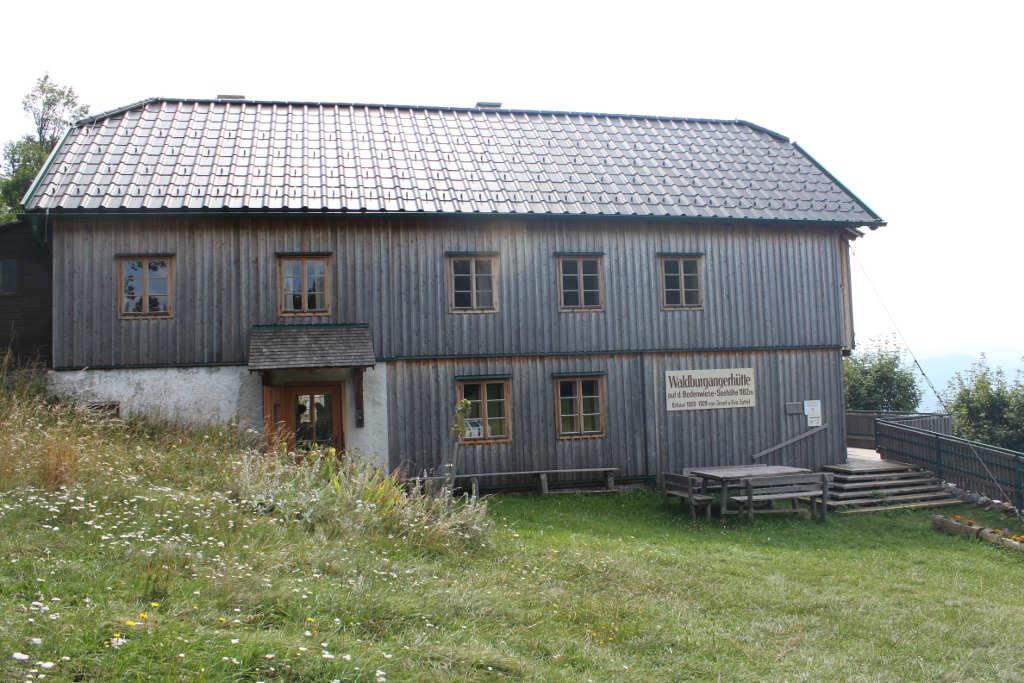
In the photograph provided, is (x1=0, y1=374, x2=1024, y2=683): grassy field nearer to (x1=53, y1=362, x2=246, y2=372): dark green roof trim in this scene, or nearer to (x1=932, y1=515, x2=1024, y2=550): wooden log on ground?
(x1=932, y1=515, x2=1024, y2=550): wooden log on ground

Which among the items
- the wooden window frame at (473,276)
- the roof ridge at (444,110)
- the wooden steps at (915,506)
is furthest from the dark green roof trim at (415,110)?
the wooden steps at (915,506)

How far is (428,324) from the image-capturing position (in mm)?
14031

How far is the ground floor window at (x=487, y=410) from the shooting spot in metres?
14.2

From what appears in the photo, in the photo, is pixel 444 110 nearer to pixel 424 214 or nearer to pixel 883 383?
pixel 424 214

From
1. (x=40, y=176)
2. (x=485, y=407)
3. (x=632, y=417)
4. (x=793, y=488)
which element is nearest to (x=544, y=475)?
(x=485, y=407)

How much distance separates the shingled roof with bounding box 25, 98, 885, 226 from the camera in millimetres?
13648

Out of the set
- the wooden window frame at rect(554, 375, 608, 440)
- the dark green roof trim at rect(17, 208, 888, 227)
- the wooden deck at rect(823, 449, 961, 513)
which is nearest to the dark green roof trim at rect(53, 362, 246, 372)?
the dark green roof trim at rect(17, 208, 888, 227)

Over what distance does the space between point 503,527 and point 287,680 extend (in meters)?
6.38

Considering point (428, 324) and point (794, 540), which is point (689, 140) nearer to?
point (428, 324)

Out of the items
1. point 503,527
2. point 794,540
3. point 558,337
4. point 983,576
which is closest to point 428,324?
point 558,337

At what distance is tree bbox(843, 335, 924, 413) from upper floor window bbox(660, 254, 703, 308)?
13.9m

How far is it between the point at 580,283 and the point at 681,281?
2.37 metres

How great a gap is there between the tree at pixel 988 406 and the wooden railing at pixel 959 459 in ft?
31.4

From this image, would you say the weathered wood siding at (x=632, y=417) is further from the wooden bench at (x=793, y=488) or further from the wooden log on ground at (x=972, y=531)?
→ the wooden log on ground at (x=972, y=531)
